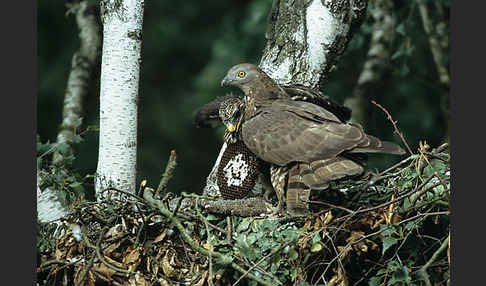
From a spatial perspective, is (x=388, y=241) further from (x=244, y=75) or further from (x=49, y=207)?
(x=49, y=207)

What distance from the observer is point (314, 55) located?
4668 millimetres

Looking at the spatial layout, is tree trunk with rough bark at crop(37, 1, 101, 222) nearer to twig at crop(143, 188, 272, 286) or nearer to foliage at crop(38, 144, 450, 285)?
foliage at crop(38, 144, 450, 285)

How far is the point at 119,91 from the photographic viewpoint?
13.1ft

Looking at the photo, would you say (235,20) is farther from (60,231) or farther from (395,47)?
(60,231)

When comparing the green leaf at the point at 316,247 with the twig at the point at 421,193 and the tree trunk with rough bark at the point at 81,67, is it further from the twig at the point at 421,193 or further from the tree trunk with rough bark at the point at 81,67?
the tree trunk with rough bark at the point at 81,67

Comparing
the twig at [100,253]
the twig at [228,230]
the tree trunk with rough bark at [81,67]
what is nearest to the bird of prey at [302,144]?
the twig at [228,230]

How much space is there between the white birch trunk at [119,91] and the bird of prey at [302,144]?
30.1 inches

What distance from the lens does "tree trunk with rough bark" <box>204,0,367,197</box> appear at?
15.3 ft

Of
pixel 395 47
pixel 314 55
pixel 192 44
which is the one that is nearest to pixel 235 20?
pixel 192 44

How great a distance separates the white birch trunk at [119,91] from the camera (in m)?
3.99

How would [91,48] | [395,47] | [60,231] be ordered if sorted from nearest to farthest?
[60,231], [91,48], [395,47]

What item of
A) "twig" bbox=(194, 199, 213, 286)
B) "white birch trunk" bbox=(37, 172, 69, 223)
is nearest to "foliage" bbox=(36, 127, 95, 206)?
"white birch trunk" bbox=(37, 172, 69, 223)

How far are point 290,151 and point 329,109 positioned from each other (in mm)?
752

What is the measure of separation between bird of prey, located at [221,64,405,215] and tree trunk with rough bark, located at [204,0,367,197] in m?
0.49
